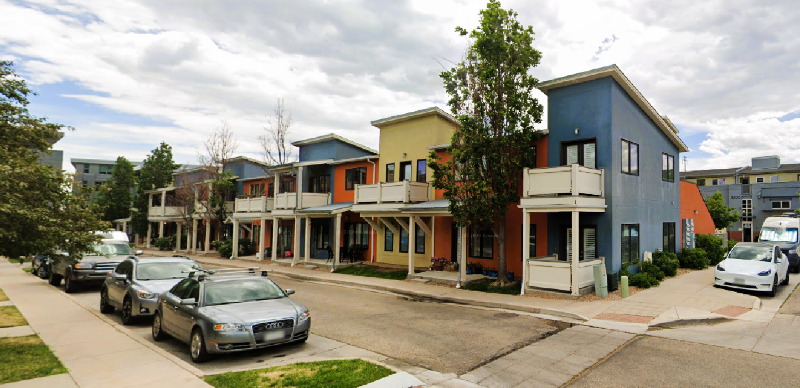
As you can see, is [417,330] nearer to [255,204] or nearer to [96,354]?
[96,354]

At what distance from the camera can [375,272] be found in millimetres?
21047

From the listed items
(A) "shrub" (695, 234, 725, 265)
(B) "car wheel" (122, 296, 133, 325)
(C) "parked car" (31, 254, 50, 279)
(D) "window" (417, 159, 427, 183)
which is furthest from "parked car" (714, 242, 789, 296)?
(C) "parked car" (31, 254, 50, 279)

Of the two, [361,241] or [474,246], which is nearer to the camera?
[474,246]

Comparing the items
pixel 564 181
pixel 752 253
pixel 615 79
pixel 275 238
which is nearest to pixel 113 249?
pixel 275 238

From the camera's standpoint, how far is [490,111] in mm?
15891

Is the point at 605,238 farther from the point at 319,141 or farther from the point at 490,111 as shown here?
the point at 319,141

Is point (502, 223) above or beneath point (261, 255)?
above

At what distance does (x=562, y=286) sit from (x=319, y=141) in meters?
19.4

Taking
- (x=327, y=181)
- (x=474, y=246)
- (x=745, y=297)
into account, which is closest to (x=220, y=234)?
(x=327, y=181)

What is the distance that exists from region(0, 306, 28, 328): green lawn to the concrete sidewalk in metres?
0.16

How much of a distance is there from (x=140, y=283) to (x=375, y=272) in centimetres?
1129

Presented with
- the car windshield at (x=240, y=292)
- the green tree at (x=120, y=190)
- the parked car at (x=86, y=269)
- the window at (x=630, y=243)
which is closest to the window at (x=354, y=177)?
the parked car at (x=86, y=269)

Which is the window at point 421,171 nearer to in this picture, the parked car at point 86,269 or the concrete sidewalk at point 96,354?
the parked car at point 86,269

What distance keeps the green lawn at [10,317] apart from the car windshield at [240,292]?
650cm
